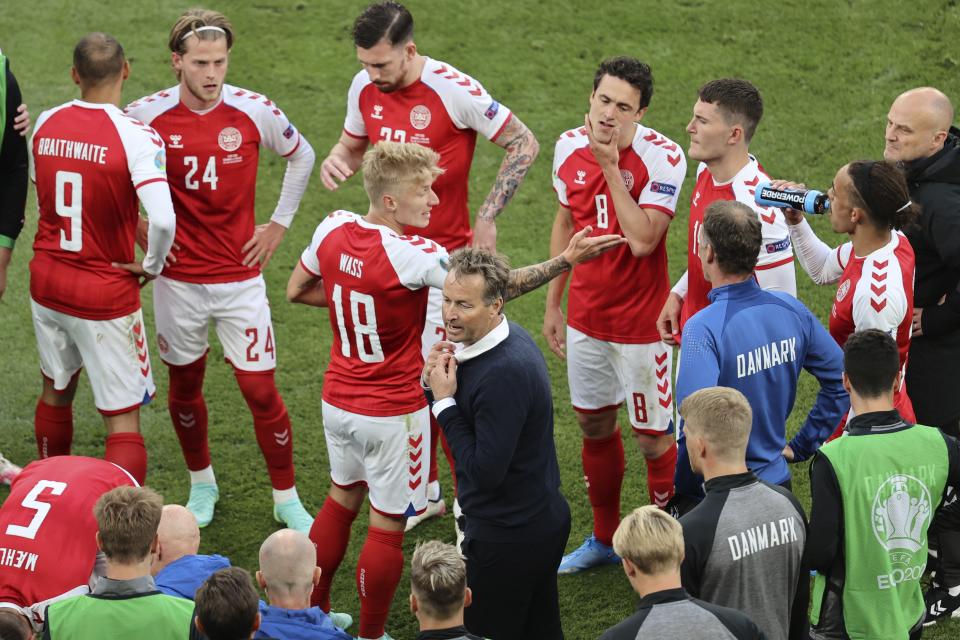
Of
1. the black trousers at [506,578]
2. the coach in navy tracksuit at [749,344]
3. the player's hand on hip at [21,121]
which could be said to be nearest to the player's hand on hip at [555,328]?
the coach in navy tracksuit at [749,344]

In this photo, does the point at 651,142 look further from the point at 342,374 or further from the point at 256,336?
the point at 256,336

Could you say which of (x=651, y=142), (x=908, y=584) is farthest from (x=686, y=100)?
(x=908, y=584)

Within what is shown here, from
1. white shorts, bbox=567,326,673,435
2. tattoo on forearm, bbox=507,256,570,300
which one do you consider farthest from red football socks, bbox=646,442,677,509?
tattoo on forearm, bbox=507,256,570,300

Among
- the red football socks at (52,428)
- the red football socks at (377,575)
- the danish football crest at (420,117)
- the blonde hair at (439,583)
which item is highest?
the danish football crest at (420,117)

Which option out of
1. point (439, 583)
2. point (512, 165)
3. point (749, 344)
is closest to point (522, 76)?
point (512, 165)

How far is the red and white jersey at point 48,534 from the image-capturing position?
13.0 feet

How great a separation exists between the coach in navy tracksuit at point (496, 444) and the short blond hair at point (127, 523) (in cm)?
97

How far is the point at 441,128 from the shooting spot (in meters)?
5.80

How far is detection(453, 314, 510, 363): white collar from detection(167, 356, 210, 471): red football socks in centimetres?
228

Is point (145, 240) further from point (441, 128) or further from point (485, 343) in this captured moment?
point (485, 343)

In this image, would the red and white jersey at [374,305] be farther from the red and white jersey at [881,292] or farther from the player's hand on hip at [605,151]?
the red and white jersey at [881,292]

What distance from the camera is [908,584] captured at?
4.00m

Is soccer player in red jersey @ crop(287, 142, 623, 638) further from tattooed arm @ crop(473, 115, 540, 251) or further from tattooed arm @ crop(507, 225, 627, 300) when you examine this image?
tattooed arm @ crop(473, 115, 540, 251)

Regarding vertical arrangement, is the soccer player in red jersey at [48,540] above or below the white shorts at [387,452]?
below
